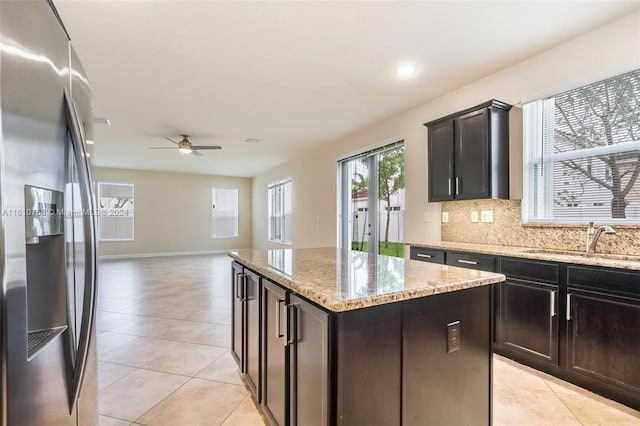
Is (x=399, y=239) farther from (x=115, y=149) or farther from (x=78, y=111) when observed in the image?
(x=115, y=149)

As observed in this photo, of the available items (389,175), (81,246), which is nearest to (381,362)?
(81,246)

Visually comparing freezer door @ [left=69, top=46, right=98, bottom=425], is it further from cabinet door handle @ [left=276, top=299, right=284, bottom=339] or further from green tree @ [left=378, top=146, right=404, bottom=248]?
green tree @ [left=378, top=146, right=404, bottom=248]

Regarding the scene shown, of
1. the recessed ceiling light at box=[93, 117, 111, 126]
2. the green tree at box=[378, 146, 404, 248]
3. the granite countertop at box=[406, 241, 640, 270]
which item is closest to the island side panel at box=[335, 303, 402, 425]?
the granite countertop at box=[406, 241, 640, 270]

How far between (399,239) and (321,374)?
3.53 meters

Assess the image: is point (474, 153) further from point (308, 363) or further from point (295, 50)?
point (308, 363)

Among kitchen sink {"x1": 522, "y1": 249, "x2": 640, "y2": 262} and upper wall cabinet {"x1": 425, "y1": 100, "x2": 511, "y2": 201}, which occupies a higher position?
upper wall cabinet {"x1": 425, "y1": 100, "x2": 511, "y2": 201}

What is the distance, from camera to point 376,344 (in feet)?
3.72

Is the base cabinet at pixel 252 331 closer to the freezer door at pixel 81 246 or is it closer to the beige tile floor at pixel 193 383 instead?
the beige tile floor at pixel 193 383

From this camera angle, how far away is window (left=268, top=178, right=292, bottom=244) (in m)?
7.95

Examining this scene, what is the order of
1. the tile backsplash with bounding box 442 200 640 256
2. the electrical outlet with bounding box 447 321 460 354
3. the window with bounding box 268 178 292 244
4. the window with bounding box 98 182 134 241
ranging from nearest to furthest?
the electrical outlet with bounding box 447 321 460 354, the tile backsplash with bounding box 442 200 640 256, the window with bounding box 268 178 292 244, the window with bounding box 98 182 134 241

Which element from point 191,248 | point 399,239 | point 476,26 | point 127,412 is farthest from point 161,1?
point 191,248

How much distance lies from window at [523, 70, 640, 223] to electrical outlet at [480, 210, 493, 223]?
12.5 inches

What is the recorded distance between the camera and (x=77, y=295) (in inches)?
39.9

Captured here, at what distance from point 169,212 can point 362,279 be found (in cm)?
929
